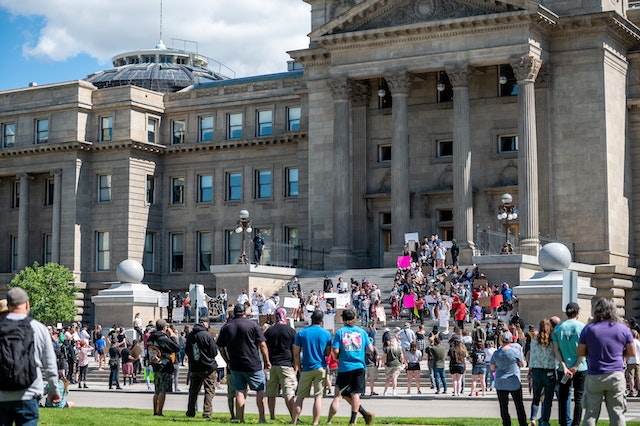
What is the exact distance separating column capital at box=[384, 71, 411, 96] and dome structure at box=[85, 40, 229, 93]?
28339 millimetres

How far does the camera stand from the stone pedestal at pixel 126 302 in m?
50.8

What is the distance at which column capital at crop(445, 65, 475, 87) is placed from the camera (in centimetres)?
5428

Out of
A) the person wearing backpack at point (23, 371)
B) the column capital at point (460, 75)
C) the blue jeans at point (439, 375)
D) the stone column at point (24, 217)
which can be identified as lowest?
the blue jeans at point (439, 375)

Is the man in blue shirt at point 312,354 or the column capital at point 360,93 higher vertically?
the column capital at point 360,93

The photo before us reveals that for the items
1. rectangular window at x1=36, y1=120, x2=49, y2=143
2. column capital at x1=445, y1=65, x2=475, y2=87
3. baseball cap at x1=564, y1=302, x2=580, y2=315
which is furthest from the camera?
rectangular window at x1=36, y1=120, x2=49, y2=143

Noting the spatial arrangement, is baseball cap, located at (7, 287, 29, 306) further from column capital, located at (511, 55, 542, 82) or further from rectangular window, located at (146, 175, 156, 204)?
rectangular window, located at (146, 175, 156, 204)

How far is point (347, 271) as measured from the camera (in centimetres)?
5531

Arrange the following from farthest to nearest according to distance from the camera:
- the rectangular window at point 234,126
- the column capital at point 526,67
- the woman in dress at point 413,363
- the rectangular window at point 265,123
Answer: the rectangular window at point 234,126, the rectangular window at point 265,123, the column capital at point 526,67, the woman in dress at point 413,363

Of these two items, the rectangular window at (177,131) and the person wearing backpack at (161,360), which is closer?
the person wearing backpack at (161,360)

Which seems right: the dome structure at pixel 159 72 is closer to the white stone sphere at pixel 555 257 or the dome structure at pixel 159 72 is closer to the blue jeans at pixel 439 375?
the white stone sphere at pixel 555 257

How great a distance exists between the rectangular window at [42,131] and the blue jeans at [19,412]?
5962cm

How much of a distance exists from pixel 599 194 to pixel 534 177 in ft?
10.1

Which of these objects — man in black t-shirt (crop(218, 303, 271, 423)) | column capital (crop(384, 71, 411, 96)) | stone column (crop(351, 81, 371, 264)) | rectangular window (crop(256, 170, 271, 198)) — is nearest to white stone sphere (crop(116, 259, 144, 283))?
stone column (crop(351, 81, 371, 264))

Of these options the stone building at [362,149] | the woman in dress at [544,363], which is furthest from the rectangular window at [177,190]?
the woman in dress at [544,363]
